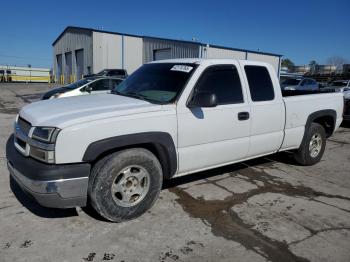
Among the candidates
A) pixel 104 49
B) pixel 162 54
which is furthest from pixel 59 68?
pixel 162 54

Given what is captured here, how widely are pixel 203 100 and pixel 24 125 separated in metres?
2.09

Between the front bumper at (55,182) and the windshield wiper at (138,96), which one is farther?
the windshield wiper at (138,96)

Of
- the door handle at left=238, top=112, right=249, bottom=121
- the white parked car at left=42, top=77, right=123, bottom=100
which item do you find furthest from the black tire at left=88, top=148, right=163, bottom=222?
the white parked car at left=42, top=77, right=123, bottom=100

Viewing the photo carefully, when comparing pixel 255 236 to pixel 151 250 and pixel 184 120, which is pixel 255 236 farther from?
pixel 184 120

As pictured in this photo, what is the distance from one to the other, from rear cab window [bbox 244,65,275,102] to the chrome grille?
2972 millimetres

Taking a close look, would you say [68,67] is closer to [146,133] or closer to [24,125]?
[24,125]

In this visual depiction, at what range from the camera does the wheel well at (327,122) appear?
621 centimetres

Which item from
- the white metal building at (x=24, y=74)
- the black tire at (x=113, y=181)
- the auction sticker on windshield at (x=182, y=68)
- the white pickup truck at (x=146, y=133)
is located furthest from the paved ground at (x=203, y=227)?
the white metal building at (x=24, y=74)

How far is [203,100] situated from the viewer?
3.88 meters

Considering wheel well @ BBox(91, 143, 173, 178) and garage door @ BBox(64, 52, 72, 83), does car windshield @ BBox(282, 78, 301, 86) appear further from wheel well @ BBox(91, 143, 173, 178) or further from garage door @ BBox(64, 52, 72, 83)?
garage door @ BBox(64, 52, 72, 83)

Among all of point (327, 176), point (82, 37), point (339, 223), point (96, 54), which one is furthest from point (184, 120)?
point (82, 37)

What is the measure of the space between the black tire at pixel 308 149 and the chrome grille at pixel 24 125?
4499mm

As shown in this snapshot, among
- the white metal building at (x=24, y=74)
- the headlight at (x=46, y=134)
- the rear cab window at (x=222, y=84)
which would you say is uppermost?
the white metal building at (x=24, y=74)

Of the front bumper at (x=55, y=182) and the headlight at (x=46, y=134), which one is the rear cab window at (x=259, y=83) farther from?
the headlight at (x=46, y=134)
